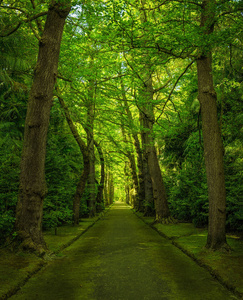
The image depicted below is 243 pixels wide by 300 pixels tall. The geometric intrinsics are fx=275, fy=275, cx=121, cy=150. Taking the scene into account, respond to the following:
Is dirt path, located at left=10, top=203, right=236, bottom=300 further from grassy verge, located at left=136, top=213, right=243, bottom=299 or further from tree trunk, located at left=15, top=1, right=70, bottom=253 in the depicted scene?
tree trunk, located at left=15, top=1, right=70, bottom=253

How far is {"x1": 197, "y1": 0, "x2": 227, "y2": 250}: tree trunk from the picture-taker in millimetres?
7043

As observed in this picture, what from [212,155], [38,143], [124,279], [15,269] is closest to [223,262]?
[124,279]

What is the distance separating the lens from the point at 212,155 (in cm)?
742

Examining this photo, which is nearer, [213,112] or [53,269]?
[53,269]

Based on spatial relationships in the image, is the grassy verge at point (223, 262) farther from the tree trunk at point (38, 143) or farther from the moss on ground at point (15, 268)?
the tree trunk at point (38, 143)

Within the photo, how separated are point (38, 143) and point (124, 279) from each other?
4053mm

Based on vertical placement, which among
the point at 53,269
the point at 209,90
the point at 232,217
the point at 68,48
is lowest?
the point at 53,269

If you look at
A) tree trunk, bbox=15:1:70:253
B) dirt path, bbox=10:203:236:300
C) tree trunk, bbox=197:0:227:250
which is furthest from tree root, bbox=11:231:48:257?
tree trunk, bbox=197:0:227:250

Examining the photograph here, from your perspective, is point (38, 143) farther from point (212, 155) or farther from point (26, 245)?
point (212, 155)

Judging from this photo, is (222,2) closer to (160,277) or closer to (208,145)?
(208,145)

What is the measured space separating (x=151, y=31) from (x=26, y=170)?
482cm

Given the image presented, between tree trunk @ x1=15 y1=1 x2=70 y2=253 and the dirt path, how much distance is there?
113 cm

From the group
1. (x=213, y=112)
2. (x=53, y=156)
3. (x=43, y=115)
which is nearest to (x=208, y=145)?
(x=213, y=112)

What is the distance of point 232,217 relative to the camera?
967 centimetres
